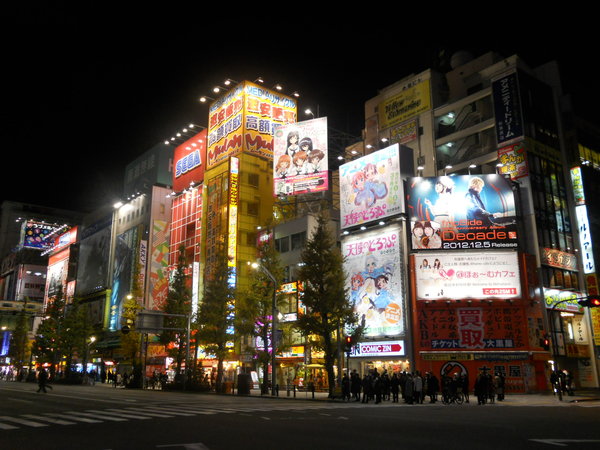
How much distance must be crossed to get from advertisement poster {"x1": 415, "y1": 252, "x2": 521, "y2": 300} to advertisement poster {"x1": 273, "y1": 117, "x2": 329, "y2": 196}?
45.2 ft

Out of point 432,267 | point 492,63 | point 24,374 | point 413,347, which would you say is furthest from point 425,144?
point 24,374

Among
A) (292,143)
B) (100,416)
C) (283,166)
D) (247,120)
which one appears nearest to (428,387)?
(100,416)

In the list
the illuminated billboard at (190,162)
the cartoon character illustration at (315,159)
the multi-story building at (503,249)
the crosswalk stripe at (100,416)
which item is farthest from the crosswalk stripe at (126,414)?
the illuminated billboard at (190,162)

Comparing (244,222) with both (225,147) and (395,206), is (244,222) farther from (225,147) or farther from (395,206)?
(395,206)

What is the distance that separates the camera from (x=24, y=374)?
232 feet

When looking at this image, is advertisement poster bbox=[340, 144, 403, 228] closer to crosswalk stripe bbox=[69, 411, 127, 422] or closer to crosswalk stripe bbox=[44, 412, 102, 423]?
crosswalk stripe bbox=[69, 411, 127, 422]

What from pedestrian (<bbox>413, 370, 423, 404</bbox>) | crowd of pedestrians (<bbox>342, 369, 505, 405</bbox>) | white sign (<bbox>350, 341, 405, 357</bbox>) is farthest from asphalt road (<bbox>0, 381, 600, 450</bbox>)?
white sign (<bbox>350, 341, 405, 357</bbox>)

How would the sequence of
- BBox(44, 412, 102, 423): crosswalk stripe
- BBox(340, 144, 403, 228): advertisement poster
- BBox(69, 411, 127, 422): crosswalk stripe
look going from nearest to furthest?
BBox(44, 412, 102, 423): crosswalk stripe, BBox(69, 411, 127, 422): crosswalk stripe, BBox(340, 144, 403, 228): advertisement poster

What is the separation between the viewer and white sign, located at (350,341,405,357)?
37.7m

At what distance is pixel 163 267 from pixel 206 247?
13.8 meters

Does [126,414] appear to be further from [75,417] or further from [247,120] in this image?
[247,120]

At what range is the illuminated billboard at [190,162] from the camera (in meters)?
67.6

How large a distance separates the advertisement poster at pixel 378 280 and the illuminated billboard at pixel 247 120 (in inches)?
894

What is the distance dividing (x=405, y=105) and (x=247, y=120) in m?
18.5
